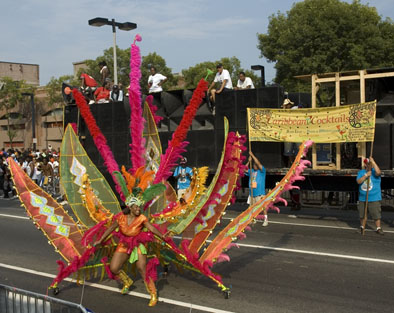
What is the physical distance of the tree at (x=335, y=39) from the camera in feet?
94.1

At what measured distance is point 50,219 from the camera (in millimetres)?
6965

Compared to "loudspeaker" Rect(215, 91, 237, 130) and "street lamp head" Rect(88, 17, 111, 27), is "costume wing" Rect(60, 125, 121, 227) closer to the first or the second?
"loudspeaker" Rect(215, 91, 237, 130)

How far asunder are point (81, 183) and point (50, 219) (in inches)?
26.6

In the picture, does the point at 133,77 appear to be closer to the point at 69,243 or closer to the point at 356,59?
the point at 69,243

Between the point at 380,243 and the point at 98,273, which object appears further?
the point at 380,243

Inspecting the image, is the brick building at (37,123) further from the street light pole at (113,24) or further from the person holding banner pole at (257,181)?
the person holding banner pole at (257,181)

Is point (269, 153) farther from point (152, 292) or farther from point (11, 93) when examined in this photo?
point (11, 93)

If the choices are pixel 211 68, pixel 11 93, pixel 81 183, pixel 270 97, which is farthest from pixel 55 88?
pixel 81 183

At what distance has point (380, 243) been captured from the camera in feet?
31.8

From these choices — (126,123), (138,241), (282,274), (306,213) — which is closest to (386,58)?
(306,213)

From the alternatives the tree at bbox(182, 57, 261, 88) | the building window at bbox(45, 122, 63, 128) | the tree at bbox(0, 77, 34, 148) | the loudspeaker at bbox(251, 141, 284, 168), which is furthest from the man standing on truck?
the building window at bbox(45, 122, 63, 128)

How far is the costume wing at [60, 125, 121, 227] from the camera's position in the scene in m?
7.05

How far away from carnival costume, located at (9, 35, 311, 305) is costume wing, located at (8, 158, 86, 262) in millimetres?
14

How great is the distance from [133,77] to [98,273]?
114 inches
